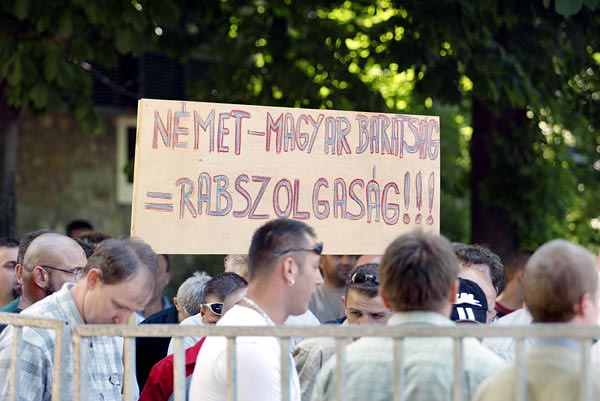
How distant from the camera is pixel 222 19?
1069 cm

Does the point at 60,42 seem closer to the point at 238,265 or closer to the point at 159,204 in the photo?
the point at 238,265

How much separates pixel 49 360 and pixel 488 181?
22.7 ft

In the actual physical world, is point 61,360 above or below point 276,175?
below

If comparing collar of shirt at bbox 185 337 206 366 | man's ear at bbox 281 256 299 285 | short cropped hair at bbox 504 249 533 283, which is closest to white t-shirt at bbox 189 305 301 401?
man's ear at bbox 281 256 299 285

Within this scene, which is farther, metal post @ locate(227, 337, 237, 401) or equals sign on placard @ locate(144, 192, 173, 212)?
equals sign on placard @ locate(144, 192, 173, 212)

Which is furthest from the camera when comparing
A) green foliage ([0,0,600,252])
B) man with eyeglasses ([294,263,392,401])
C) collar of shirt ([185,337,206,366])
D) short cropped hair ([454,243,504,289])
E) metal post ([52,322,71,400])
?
green foliage ([0,0,600,252])

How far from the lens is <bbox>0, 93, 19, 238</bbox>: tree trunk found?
9.50 metres

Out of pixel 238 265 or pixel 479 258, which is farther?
pixel 238 265

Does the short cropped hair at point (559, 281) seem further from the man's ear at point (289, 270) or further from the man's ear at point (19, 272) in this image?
the man's ear at point (19, 272)

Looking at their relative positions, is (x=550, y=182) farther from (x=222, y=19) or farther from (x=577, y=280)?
(x=577, y=280)

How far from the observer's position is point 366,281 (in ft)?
16.5

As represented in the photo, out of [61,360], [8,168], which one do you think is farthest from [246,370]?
[8,168]

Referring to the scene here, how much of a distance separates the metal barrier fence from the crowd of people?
0.03 m

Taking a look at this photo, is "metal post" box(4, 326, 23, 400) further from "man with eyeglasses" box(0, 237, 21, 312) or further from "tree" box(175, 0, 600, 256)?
"tree" box(175, 0, 600, 256)
